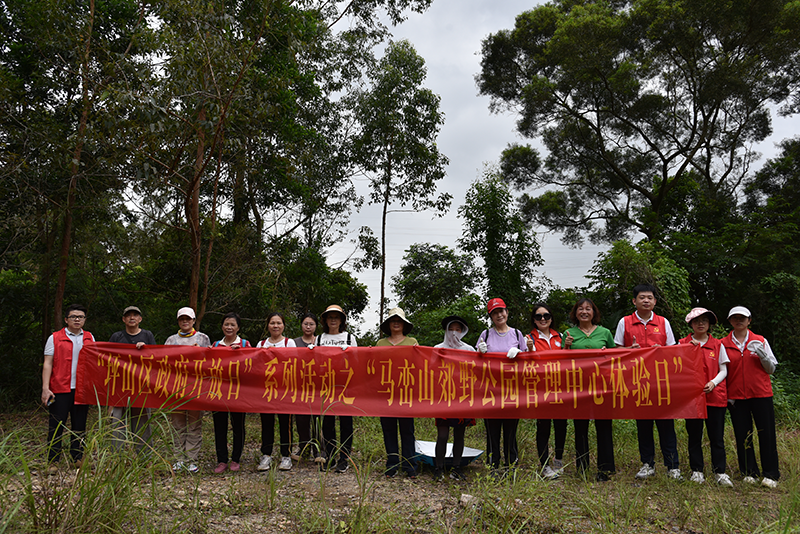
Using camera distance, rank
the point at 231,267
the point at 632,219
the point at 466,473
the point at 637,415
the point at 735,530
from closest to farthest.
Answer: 1. the point at 735,530
2. the point at 637,415
3. the point at 466,473
4. the point at 231,267
5. the point at 632,219

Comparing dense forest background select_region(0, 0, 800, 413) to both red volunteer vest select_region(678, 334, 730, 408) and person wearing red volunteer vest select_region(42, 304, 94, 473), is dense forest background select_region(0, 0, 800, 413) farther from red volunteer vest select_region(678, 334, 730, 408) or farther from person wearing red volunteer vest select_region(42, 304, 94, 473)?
red volunteer vest select_region(678, 334, 730, 408)

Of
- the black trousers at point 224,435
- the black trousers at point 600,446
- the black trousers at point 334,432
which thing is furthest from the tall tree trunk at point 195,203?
the black trousers at point 600,446

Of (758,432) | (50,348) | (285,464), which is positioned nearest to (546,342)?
(758,432)

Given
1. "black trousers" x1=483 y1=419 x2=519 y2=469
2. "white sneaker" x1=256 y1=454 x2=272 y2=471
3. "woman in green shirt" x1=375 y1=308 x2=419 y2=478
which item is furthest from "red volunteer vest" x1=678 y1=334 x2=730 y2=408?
"white sneaker" x1=256 y1=454 x2=272 y2=471

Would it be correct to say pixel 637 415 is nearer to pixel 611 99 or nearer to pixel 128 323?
pixel 128 323

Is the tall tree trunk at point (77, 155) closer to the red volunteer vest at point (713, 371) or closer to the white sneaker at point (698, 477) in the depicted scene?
the red volunteer vest at point (713, 371)

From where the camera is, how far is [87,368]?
494 cm

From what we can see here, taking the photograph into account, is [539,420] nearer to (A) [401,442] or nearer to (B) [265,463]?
(A) [401,442]

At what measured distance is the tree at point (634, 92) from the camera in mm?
14266

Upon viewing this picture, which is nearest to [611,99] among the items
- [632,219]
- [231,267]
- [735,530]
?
[632,219]

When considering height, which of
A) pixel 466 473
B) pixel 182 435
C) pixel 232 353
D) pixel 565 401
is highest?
pixel 232 353

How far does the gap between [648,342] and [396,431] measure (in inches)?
91.9

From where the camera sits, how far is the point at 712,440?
14.5 ft

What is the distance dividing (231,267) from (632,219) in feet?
45.2
